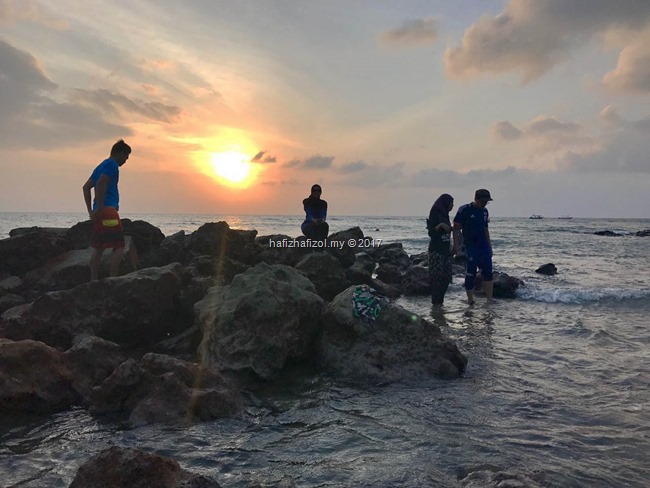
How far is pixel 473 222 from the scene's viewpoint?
34.0 feet

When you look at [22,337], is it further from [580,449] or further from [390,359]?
[580,449]

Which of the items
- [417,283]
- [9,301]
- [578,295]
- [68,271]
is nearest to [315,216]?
→ [417,283]

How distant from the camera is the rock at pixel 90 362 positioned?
15.1ft

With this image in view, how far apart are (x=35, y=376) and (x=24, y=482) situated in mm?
1513

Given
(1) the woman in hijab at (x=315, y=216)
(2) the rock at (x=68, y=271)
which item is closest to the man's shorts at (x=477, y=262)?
(1) the woman in hijab at (x=315, y=216)

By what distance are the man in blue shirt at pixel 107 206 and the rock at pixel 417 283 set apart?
7950 millimetres

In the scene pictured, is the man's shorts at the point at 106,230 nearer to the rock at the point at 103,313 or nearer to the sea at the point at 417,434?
the rock at the point at 103,313

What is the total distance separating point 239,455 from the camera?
341cm

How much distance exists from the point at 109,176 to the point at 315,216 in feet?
19.2

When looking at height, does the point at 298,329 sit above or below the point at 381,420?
above

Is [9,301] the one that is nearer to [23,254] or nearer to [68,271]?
[68,271]

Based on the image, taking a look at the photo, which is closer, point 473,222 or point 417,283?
point 473,222

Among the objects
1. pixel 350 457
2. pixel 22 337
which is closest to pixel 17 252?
pixel 22 337

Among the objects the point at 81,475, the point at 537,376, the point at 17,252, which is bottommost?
the point at 537,376
